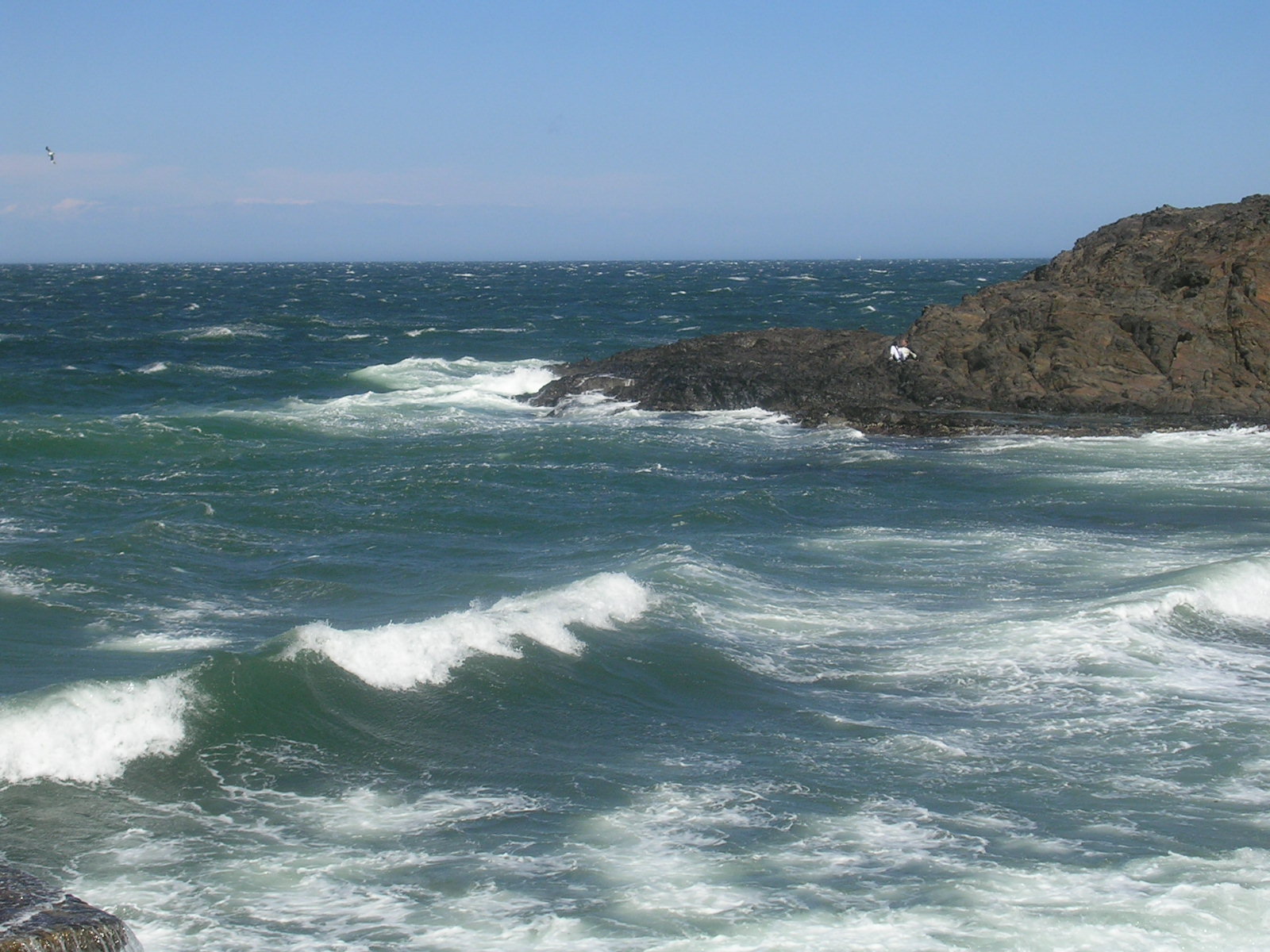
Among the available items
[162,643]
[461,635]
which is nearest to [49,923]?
[461,635]

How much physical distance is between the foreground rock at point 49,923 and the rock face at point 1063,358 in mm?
23245

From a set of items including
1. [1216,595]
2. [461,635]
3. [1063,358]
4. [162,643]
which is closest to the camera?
[461,635]

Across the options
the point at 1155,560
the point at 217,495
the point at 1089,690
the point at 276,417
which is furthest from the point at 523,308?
the point at 1089,690

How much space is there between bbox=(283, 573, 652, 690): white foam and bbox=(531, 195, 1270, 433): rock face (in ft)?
48.8

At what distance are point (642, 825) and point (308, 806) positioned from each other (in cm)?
246

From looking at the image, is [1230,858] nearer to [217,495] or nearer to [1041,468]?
[1041,468]

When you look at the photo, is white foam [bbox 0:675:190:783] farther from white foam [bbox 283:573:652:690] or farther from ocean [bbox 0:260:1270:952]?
white foam [bbox 283:573:652:690]

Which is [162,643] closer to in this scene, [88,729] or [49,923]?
[88,729]

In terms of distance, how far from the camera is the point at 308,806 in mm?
9375

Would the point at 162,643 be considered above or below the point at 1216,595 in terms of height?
below

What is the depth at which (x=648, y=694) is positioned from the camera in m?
12.1

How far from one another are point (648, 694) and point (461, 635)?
214 centimetres

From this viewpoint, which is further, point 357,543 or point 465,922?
point 357,543

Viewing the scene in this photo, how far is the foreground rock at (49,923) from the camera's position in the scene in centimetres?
578
